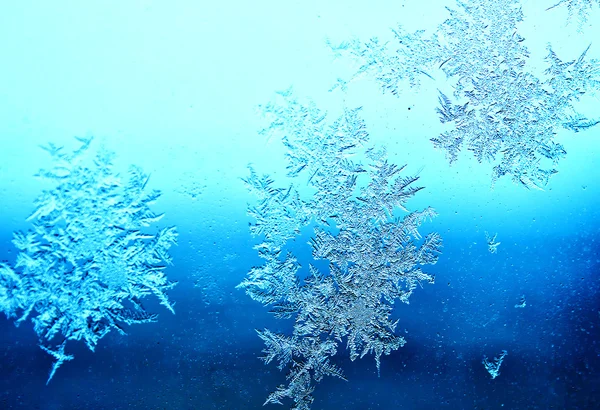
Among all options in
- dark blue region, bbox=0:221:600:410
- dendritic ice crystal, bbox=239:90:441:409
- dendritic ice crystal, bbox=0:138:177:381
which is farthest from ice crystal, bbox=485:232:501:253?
dendritic ice crystal, bbox=0:138:177:381

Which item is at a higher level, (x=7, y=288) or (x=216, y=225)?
(x=216, y=225)

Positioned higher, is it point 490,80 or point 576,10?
point 576,10

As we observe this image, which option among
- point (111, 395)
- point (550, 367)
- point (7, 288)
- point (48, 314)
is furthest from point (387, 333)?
point (7, 288)

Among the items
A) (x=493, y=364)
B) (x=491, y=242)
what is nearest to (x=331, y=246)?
(x=491, y=242)

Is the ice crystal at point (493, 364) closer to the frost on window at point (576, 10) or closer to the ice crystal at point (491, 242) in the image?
the ice crystal at point (491, 242)

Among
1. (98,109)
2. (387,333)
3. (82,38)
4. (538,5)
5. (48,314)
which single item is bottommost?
(48,314)

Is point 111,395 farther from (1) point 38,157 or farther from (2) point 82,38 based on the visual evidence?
(2) point 82,38

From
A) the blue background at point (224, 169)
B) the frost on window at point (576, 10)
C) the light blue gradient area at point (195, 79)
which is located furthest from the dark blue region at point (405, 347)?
the frost on window at point (576, 10)

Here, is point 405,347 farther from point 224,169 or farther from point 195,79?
point 195,79
